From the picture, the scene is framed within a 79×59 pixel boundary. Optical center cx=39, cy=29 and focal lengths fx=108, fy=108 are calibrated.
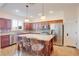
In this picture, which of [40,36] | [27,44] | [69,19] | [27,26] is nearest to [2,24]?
[27,26]

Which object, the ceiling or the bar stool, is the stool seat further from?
the ceiling

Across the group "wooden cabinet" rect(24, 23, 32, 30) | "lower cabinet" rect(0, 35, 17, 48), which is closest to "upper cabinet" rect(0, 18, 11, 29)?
"lower cabinet" rect(0, 35, 17, 48)

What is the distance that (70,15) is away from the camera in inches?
82.0

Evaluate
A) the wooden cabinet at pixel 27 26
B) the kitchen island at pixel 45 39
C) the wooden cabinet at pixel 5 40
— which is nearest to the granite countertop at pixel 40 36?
the kitchen island at pixel 45 39

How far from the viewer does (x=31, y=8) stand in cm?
210

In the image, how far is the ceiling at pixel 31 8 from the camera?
198cm

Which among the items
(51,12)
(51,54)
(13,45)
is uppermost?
(51,12)

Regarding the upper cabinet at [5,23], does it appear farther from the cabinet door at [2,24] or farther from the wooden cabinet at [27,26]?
the wooden cabinet at [27,26]

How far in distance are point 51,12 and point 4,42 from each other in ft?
3.56

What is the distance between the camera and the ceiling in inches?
78.0

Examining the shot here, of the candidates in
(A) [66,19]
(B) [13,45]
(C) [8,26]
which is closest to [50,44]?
(A) [66,19]

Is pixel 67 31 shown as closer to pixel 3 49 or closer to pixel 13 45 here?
pixel 13 45

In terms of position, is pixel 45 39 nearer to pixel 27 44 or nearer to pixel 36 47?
pixel 36 47

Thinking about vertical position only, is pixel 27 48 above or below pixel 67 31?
below
